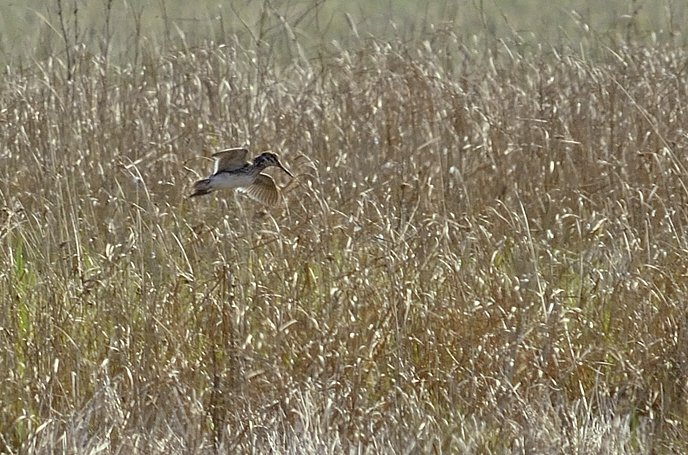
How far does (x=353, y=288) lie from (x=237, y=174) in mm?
610

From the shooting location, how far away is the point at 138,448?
356 centimetres

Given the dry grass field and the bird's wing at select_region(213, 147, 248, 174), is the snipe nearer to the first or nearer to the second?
the bird's wing at select_region(213, 147, 248, 174)

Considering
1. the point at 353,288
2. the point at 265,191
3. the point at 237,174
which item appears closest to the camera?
the point at 353,288

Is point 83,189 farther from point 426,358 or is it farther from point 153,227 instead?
point 426,358

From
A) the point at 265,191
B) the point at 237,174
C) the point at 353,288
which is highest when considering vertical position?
the point at 237,174

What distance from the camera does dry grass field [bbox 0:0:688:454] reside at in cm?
377

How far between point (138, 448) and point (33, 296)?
948 mm

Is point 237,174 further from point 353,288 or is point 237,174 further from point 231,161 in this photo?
point 353,288

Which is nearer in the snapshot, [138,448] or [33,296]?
[138,448]

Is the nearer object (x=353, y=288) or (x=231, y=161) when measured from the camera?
(x=353, y=288)

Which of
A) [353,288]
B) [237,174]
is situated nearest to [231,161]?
[237,174]

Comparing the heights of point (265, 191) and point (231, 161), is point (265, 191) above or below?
below

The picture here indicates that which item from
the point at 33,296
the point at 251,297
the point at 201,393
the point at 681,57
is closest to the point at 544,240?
the point at 251,297

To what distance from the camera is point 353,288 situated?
14.1 ft
